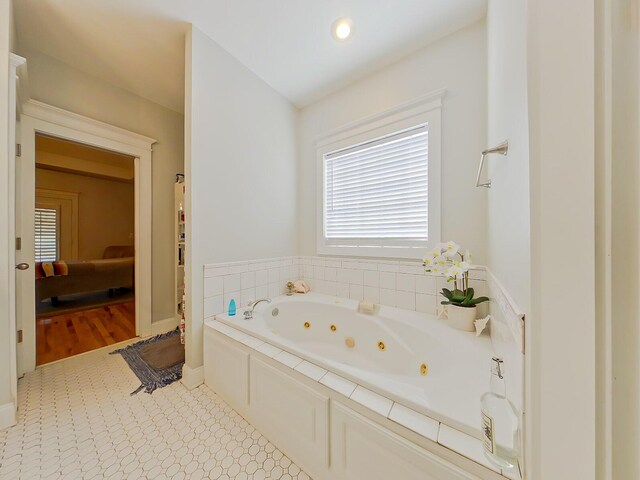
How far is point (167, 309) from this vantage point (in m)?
2.65

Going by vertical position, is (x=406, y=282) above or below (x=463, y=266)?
below

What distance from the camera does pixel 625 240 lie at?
0.32 meters

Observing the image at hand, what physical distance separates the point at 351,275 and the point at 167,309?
7.16 feet

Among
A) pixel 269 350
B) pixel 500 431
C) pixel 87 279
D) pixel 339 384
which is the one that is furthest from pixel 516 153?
pixel 87 279

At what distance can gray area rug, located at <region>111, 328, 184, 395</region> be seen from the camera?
172 centimetres

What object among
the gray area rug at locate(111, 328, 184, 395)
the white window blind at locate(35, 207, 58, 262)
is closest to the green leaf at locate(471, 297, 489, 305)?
the gray area rug at locate(111, 328, 184, 395)

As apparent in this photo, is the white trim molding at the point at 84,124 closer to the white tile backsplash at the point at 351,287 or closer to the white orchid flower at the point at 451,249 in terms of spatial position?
the white tile backsplash at the point at 351,287

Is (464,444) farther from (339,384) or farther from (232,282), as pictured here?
(232,282)

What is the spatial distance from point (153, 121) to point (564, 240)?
3.42 metres

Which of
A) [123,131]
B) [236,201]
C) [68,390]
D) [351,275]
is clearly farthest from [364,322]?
[123,131]

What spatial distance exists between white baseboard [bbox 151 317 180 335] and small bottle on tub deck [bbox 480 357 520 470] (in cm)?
297

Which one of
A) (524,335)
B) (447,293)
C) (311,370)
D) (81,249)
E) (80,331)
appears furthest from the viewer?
(81,249)

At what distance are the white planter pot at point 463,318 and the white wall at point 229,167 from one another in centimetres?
165

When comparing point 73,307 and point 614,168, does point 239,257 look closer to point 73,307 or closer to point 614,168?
point 614,168
